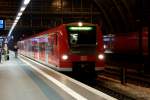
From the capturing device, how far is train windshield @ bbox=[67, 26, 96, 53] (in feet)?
64.8

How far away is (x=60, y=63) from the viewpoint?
1955cm

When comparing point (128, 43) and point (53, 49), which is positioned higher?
point (53, 49)

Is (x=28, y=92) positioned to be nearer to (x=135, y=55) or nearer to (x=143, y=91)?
(x=143, y=91)

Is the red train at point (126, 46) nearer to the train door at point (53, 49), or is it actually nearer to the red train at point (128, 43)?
the red train at point (128, 43)

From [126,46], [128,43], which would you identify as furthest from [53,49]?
[126,46]

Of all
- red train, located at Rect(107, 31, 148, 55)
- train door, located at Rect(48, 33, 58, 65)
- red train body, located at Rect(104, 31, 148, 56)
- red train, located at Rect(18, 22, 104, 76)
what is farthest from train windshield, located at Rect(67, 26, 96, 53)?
red train, located at Rect(107, 31, 148, 55)

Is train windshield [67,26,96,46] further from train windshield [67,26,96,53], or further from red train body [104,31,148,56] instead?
red train body [104,31,148,56]

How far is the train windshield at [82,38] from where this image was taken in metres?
19.8

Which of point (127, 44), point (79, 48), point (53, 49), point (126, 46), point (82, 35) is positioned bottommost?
point (126, 46)

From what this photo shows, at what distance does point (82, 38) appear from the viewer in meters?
20.0

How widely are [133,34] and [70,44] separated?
1956 cm

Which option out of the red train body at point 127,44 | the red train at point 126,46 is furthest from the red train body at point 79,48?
the red train body at point 127,44

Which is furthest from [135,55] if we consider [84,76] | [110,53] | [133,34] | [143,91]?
[143,91]

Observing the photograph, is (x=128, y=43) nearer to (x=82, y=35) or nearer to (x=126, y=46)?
(x=126, y=46)
